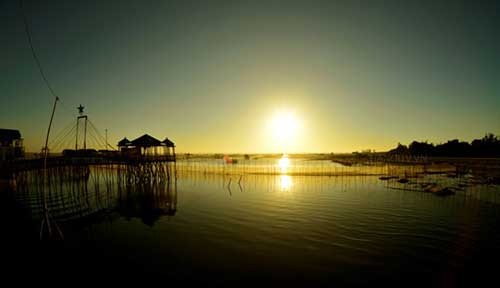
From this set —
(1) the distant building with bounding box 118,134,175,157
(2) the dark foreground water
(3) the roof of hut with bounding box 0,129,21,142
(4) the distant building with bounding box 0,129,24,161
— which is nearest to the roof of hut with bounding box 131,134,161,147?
(1) the distant building with bounding box 118,134,175,157

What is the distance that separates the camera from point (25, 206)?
16.7 meters

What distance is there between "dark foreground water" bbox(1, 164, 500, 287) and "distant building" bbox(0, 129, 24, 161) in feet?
44.4

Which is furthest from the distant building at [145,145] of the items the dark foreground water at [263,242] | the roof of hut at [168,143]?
the dark foreground water at [263,242]

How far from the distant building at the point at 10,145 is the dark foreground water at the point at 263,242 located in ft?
44.4

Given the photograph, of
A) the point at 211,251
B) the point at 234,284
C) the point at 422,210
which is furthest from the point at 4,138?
the point at 422,210

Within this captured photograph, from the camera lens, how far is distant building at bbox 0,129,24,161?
27.9m

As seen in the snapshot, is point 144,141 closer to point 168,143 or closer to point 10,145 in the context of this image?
point 168,143

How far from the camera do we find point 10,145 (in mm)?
30594

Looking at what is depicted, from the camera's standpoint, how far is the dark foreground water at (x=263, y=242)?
8.13 meters

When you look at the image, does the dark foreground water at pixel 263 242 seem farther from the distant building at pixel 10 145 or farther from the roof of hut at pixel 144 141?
the distant building at pixel 10 145

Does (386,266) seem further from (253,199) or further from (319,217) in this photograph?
(253,199)

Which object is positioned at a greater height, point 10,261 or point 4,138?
point 4,138

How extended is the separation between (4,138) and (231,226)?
3214 centimetres

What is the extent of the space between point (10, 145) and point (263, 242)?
36.8 metres
